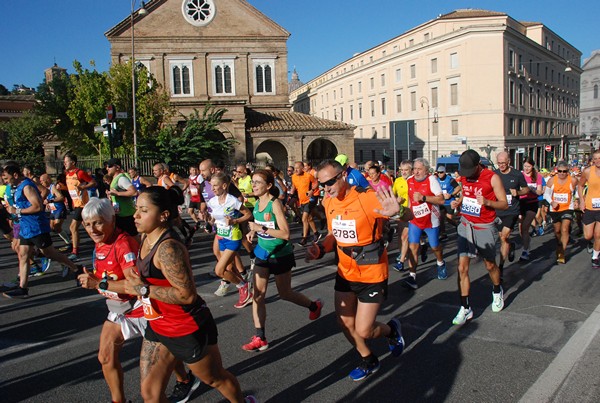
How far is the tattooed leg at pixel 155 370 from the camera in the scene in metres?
3.19

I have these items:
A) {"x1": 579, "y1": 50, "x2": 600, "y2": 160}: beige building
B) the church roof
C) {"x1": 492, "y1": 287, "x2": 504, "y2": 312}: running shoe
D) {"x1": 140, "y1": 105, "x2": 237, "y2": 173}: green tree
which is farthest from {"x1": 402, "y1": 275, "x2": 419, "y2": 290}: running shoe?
{"x1": 579, "y1": 50, "x2": 600, "y2": 160}: beige building

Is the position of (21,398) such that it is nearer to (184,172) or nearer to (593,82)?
(184,172)

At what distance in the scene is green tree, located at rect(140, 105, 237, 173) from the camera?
27.9 metres

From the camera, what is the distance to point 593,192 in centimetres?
852

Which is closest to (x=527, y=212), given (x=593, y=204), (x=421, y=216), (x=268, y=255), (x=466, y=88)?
(x=593, y=204)

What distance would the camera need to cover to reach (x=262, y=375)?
463cm

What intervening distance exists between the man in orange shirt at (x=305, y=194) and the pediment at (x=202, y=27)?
99.2 feet

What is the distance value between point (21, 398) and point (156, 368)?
6.35ft

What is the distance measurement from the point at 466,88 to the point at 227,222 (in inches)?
2034

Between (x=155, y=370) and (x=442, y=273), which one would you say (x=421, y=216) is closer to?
(x=442, y=273)

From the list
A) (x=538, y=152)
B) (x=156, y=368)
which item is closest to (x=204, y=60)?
(x=156, y=368)

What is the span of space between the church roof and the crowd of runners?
25158mm

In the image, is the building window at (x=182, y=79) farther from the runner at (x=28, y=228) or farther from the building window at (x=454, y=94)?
the runner at (x=28, y=228)

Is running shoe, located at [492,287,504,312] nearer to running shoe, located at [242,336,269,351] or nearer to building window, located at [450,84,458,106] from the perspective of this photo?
running shoe, located at [242,336,269,351]
